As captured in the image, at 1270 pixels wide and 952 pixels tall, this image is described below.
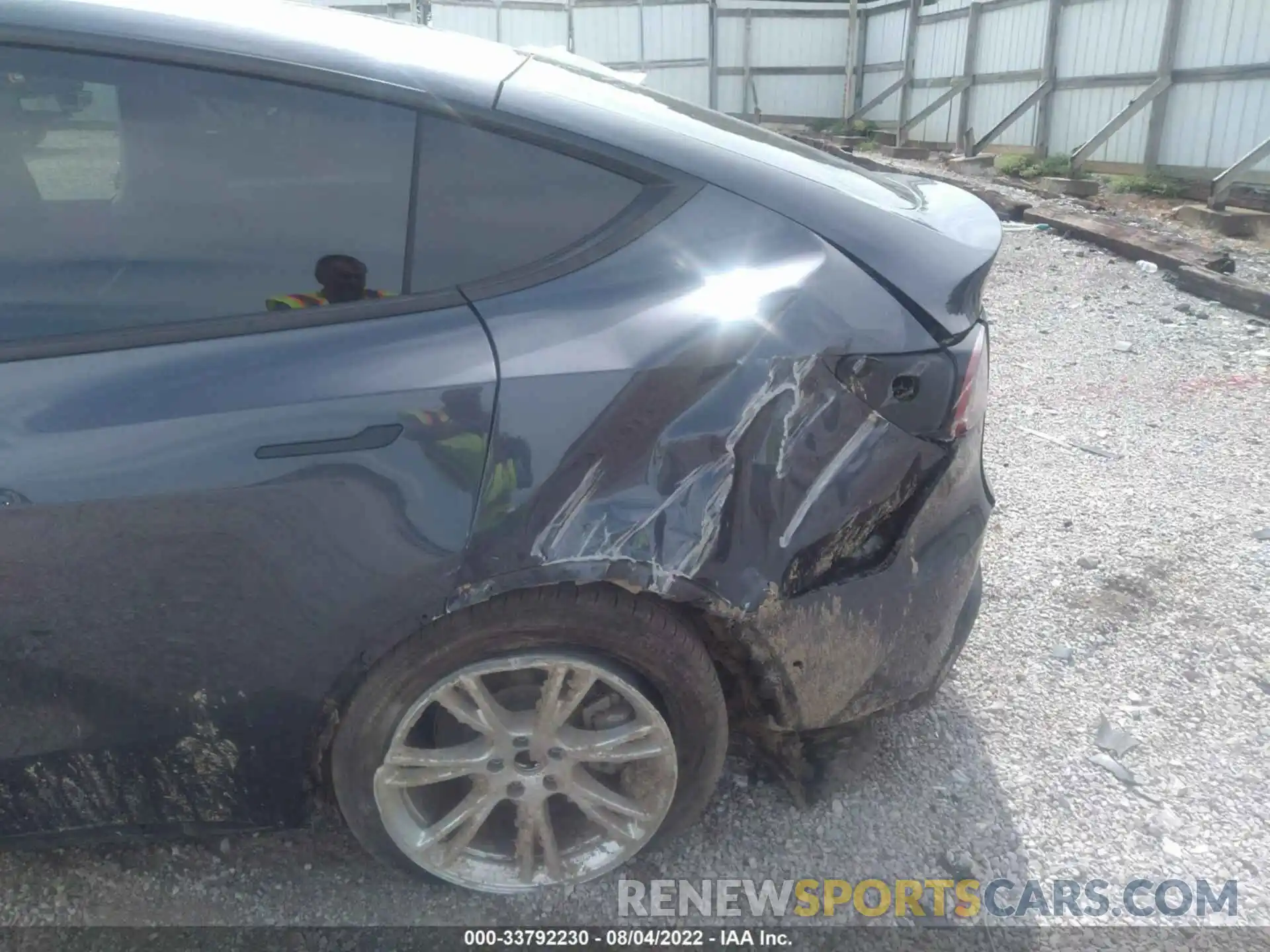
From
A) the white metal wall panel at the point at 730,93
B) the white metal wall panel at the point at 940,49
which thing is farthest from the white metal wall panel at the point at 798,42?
the white metal wall panel at the point at 940,49

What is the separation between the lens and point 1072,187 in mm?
10250

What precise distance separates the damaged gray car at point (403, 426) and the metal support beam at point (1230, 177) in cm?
849

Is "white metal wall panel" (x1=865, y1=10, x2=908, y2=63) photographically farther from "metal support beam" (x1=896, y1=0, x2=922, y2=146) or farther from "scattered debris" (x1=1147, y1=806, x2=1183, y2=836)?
"scattered debris" (x1=1147, y1=806, x2=1183, y2=836)

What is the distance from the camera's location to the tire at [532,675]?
1756 millimetres

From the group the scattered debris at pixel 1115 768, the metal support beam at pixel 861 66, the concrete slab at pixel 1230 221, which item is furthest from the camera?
the metal support beam at pixel 861 66

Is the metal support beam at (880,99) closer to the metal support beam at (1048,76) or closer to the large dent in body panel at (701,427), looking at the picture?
the metal support beam at (1048,76)

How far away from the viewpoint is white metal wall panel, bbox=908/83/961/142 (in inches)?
588

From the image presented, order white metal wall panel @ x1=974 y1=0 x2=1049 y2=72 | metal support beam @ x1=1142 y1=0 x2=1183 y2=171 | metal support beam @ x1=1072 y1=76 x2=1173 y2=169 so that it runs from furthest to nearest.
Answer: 1. white metal wall panel @ x1=974 y1=0 x2=1049 y2=72
2. metal support beam @ x1=1072 y1=76 x2=1173 y2=169
3. metal support beam @ x1=1142 y1=0 x2=1183 y2=171

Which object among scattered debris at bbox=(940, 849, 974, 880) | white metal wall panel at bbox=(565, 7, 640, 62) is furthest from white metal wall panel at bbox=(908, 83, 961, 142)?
scattered debris at bbox=(940, 849, 974, 880)

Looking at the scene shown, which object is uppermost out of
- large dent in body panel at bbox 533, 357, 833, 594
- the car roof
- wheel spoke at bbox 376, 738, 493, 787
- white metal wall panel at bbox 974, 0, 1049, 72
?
white metal wall panel at bbox 974, 0, 1049, 72

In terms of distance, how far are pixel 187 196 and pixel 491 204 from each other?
56 cm

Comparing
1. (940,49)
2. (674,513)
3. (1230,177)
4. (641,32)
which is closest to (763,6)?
(641,32)

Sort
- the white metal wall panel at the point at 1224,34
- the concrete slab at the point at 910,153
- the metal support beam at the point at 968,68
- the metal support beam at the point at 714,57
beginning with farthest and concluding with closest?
the metal support beam at the point at 714,57, the concrete slab at the point at 910,153, the metal support beam at the point at 968,68, the white metal wall panel at the point at 1224,34

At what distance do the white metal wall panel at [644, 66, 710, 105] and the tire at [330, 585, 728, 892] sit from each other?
1769 cm
